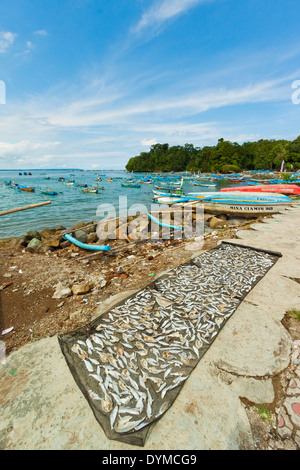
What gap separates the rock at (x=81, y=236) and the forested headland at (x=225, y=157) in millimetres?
78585

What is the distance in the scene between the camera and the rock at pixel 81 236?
38.8 ft

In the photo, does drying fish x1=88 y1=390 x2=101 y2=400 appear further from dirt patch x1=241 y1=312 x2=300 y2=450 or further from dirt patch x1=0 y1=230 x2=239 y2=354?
dirt patch x1=241 y1=312 x2=300 y2=450

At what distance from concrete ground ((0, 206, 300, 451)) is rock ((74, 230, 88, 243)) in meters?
8.73

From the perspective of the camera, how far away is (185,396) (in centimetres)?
251

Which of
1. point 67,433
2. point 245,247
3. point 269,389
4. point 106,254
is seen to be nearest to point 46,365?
point 67,433

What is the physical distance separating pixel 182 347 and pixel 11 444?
245cm

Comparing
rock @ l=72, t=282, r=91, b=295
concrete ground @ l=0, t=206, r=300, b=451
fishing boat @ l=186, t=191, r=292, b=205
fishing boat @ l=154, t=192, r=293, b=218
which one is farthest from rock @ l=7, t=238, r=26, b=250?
fishing boat @ l=186, t=191, r=292, b=205

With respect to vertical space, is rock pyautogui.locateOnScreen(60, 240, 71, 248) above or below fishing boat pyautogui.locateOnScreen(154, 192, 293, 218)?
below

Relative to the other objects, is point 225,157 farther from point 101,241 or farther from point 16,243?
point 16,243

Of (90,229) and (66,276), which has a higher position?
(90,229)

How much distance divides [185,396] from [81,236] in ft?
35.7

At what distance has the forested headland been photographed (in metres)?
82.9
